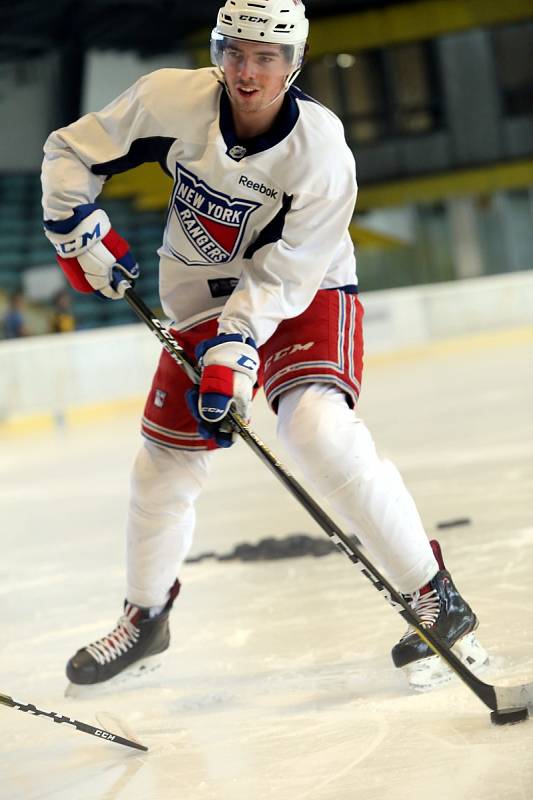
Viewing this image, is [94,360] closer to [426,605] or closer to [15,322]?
[15,322]

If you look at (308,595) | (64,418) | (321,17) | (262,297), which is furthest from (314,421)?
(321,17)

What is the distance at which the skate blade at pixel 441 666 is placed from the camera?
1910 millimetres

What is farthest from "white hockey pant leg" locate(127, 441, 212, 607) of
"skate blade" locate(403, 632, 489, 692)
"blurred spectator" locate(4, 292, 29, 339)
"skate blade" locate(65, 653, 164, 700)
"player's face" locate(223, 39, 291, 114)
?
"blurred spectator" locate(4, 292, 29, 339)

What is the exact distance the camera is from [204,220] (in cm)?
198

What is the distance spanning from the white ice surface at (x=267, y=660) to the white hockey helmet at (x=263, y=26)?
0.99 m

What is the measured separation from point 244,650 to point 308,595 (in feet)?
1.23

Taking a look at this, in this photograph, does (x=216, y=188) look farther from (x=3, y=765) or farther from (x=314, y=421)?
(x=3, y=765)

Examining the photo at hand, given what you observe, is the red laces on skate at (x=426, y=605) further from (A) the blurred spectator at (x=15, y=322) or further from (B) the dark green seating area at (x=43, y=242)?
(B) the dark green seating area at (x=43, y=242)

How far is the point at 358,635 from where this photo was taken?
7.37 ft

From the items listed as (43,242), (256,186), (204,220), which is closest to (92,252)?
(204,220)

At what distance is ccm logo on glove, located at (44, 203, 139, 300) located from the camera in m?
2.04

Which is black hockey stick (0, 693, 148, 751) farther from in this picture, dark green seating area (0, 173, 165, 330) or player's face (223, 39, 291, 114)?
dark green seating area (0, 173, 165, 330)

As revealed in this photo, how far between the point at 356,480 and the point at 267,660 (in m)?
0.48

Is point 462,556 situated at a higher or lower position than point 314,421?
lower
